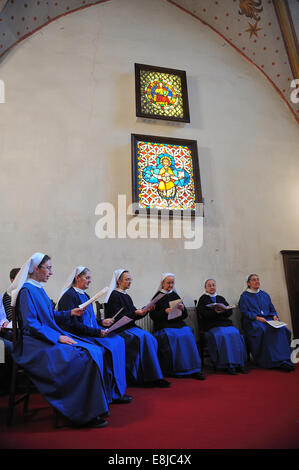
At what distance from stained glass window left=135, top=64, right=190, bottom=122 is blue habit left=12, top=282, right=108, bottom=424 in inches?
183

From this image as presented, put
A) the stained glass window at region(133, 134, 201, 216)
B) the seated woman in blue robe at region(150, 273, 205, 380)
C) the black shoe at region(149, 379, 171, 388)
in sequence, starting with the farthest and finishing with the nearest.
→ the stained glass window at region(133, 134, 201, 216) → the seated woman in blue robe at region(150, 273, 205, 380) → the black shoe at region(149, 379, 171, 388)

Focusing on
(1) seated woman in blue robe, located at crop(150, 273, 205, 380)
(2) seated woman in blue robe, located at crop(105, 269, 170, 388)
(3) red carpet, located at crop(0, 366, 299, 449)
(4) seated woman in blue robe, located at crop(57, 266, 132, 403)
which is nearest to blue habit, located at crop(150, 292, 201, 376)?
(1) seated woman in blue robe, located at crop(150, 273, 205, 380)

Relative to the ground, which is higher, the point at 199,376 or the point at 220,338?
the point at 220,338

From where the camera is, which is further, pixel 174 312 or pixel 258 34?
pixel 258 34

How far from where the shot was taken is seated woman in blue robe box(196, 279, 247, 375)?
14.5 ft

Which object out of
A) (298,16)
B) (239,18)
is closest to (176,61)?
(239,18)

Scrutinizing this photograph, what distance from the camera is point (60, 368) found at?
2553mm

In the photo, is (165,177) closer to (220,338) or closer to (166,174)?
(166,174)

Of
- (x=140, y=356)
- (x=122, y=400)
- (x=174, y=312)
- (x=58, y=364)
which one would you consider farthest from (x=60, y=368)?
(x=174, y=312)

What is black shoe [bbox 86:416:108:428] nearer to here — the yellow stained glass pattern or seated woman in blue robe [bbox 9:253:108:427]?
seated woman in blue robe [bbox 9:253:108:427]

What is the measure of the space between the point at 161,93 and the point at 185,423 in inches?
230

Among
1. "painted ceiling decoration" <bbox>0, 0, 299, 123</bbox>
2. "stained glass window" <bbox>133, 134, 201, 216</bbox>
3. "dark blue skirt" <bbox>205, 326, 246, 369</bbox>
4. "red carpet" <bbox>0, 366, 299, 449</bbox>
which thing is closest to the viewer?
"red carpet" <bbox>0, 366, 299, 449</bbox>

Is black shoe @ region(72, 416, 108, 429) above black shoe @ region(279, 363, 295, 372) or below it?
below
